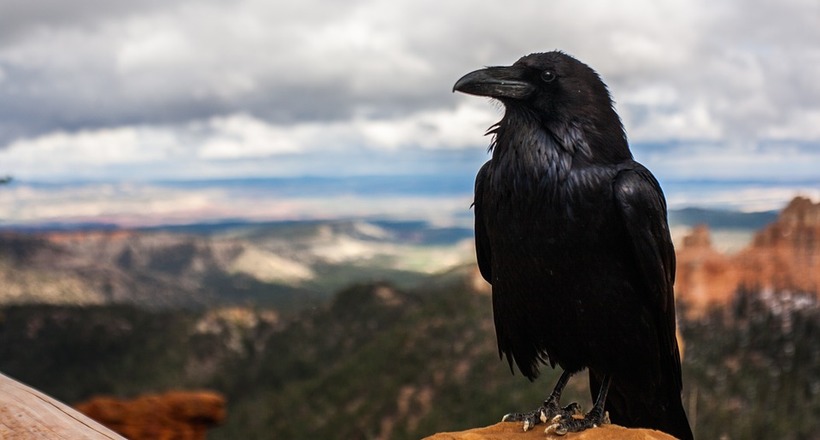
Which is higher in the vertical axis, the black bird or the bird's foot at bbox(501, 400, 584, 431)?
the black bird

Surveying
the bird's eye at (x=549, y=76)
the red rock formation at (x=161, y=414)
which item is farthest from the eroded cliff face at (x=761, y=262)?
the bird's eye at (x=549, y=76)

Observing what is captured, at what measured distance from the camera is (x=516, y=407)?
4134 cm

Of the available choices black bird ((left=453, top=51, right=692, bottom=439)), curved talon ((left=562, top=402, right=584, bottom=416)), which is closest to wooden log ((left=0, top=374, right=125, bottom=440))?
black bird ((left=453, top=51, right=692, bottom=439))

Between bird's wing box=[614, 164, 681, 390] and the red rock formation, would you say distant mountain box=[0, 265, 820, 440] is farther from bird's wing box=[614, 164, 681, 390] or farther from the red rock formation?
bird's wing box=[614, 164, 681, 390]

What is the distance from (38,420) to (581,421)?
13.9 ft

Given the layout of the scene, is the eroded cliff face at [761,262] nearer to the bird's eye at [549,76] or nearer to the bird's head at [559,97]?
the bird's head at [559,97]

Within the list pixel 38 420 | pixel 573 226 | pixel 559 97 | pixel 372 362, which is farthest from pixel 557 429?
pixel 372 362

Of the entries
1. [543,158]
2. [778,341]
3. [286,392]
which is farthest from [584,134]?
[286,392]

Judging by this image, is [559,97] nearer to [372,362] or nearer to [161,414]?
[161,414]

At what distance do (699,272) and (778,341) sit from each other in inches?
549

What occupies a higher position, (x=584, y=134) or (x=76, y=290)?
(x=76, y=290)

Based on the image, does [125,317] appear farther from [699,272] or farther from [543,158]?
[543,158]

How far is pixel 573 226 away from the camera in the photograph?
6.17 metres

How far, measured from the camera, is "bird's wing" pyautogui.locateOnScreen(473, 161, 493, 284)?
6910 millimetres
